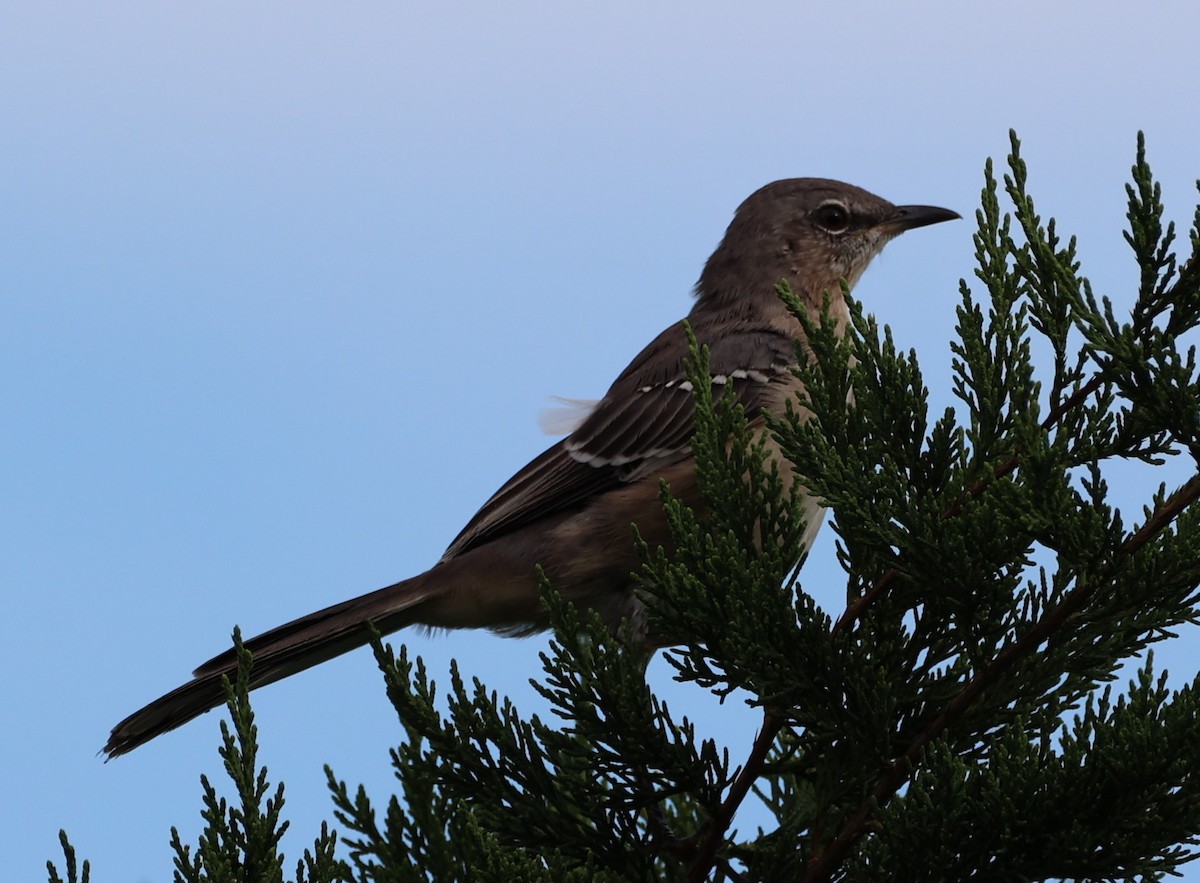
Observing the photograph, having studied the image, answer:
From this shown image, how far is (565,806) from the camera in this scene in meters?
4.17

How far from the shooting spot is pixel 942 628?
3797 millimetres

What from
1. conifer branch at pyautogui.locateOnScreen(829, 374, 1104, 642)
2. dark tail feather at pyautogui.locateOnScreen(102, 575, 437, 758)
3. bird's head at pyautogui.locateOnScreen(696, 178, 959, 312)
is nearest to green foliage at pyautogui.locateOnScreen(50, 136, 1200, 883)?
conifer branch at pyautogui.locateOnScreen(829, 374, 1104, 642)

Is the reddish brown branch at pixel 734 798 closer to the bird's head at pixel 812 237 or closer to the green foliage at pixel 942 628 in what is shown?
the green foliage at pixel 942 628

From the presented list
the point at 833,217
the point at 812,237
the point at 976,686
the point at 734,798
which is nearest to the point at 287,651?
the point at 734,798

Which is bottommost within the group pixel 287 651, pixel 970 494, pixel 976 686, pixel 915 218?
pixel 976 686

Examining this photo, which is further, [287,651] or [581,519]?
[581,519]

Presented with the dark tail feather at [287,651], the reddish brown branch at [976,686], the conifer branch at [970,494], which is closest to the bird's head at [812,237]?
the dark tail feather at [287,651]

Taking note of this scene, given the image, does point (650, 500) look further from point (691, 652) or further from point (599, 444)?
point (691, 652)

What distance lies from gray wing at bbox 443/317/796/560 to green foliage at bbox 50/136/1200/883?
1901 mm

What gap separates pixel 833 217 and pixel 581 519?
8.16ft

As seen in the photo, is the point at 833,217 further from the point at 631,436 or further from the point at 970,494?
the point at 970,494

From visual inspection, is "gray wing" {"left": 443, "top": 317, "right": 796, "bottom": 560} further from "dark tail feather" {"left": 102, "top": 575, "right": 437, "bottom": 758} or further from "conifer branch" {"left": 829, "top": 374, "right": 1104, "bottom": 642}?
Answer: "conifer branch" {"left": 829, "top": 374, "right": 1104, "bottom": 642}

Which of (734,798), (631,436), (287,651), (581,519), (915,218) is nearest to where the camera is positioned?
(734,798)

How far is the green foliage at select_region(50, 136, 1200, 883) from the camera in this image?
345 centimetres
